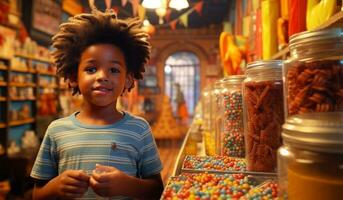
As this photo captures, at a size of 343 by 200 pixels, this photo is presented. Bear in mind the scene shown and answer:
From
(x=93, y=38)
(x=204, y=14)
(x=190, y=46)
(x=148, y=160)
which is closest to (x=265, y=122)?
(x=148, y=160)

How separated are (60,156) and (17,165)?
319 cm

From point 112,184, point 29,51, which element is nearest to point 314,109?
point 112,184

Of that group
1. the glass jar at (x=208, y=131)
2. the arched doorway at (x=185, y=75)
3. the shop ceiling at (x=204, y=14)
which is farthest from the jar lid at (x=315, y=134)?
the arched doorway at (x=185, y=75)

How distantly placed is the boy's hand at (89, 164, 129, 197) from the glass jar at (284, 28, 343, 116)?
532 millimetres

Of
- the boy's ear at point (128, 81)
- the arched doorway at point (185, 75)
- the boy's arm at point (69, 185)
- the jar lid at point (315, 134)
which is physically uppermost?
the arched doorway at point (185, 75)

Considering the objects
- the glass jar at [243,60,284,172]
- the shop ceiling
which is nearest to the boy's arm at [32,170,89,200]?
the glass jar at [243,60,284,172]

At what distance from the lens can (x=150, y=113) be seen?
976cm

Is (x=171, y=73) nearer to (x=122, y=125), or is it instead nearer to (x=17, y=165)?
(x=17, y=165)

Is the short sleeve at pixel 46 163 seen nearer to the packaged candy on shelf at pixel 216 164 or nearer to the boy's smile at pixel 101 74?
the boy's smile at pixel 101 74

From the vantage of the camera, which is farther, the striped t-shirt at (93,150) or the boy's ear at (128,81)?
the boy's ear at (128,81)

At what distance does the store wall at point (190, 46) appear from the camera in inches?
387

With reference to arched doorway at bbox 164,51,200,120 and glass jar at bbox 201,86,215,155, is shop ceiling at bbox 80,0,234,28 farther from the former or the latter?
glass jar at bbox 201,86,215,155

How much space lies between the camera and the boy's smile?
3.47 feet

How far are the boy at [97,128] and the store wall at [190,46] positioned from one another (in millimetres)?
8720
